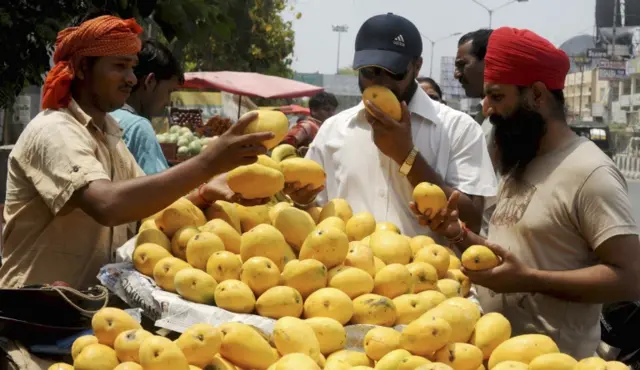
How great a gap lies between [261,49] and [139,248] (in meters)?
23.6

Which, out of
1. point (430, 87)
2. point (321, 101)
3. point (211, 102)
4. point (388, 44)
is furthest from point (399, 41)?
point (211, 102)

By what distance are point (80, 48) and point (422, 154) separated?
65.9 inches

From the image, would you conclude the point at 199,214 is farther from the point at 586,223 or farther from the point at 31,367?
the point at 586,223

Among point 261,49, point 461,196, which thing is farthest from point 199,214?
point 261,49

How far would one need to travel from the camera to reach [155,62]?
5520 mm

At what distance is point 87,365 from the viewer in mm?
2492

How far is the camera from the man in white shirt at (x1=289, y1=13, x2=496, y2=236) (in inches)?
161

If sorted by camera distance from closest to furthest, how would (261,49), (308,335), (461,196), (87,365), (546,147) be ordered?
(87,365)
(308,335)
(546,147)
(461,196)
(261,49)

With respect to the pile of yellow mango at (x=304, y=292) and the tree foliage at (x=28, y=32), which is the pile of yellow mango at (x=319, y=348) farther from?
the tree foliage at (x=28, y=32)

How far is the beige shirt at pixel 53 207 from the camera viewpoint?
10.6 ft

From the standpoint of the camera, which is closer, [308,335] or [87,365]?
[87,365]

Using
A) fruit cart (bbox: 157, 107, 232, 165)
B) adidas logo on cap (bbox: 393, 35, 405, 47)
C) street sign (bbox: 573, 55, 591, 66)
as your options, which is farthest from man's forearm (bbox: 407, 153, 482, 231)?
street sign (bbox: 573, 55, 591, 66)

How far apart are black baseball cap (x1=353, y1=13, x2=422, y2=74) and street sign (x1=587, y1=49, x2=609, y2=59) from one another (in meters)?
83.9

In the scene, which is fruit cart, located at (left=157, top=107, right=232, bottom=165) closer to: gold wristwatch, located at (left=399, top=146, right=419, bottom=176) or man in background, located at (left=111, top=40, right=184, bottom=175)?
man in background, located at (left=111, top=40, right=184, bottom=175)
